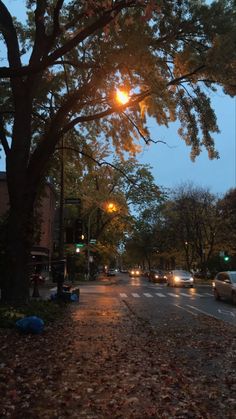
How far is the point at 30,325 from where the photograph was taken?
12156 mm

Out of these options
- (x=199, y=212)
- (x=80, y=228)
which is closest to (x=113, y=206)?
(x=80, y=228)

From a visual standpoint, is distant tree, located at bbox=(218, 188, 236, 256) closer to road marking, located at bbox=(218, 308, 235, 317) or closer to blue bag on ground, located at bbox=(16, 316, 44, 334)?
road marking, located at bbox=(218, 308, 235, 317)

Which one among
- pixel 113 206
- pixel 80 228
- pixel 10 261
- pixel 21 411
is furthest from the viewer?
pixel 113 206

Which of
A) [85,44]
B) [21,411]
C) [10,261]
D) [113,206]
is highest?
[85,44]

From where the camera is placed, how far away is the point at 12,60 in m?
17.1

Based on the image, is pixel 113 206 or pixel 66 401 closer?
pixel 66 401

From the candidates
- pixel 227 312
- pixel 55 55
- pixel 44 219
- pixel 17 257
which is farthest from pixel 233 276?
pixel 44 219

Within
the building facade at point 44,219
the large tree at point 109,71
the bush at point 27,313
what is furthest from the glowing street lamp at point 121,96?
the building facade at point 44,219

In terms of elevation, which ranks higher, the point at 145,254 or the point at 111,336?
the point at 145,254

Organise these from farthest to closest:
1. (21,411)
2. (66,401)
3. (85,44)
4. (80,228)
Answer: (80,228)
(85,44)
(66,401)
(21,411)

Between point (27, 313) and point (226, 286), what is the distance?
1482cm

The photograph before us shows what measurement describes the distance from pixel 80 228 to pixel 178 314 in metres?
7.09

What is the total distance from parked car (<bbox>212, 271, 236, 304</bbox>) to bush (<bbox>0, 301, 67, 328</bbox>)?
36.5 feet

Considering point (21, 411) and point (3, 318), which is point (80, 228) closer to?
point (3, 318)
